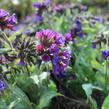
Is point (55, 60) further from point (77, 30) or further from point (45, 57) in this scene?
point (77, 30)

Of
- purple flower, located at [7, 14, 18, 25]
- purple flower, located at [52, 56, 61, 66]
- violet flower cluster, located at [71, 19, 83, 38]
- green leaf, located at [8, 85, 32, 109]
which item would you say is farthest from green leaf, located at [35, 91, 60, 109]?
violet flower cluster, located at [71, 19, 83, 38]

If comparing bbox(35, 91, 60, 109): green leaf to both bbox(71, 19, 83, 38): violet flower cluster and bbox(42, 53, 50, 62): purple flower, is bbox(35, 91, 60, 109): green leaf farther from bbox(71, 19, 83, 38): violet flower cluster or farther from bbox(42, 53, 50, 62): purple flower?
bbox(71, 19, 83, 38): violet flower cluster

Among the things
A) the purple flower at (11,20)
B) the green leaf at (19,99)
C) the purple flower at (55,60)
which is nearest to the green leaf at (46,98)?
the green leaf at (19,99)

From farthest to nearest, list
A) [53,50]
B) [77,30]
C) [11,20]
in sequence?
[77,30], [11,20], [53,50]

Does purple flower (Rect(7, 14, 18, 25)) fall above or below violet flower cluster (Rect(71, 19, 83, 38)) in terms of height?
above

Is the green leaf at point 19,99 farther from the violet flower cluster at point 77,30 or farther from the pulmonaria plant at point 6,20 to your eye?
the violet flower cluster at point 77,30

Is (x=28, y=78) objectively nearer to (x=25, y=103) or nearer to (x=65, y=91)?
(x=25, y=103)

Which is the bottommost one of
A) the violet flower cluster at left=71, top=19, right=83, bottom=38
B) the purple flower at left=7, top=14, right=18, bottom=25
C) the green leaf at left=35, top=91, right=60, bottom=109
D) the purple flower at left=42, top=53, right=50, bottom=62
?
the green leaf at left=35, top=91, right=60, bottom=109

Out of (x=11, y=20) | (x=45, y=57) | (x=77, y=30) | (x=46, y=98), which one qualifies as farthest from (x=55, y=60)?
(x=77, y=30)
